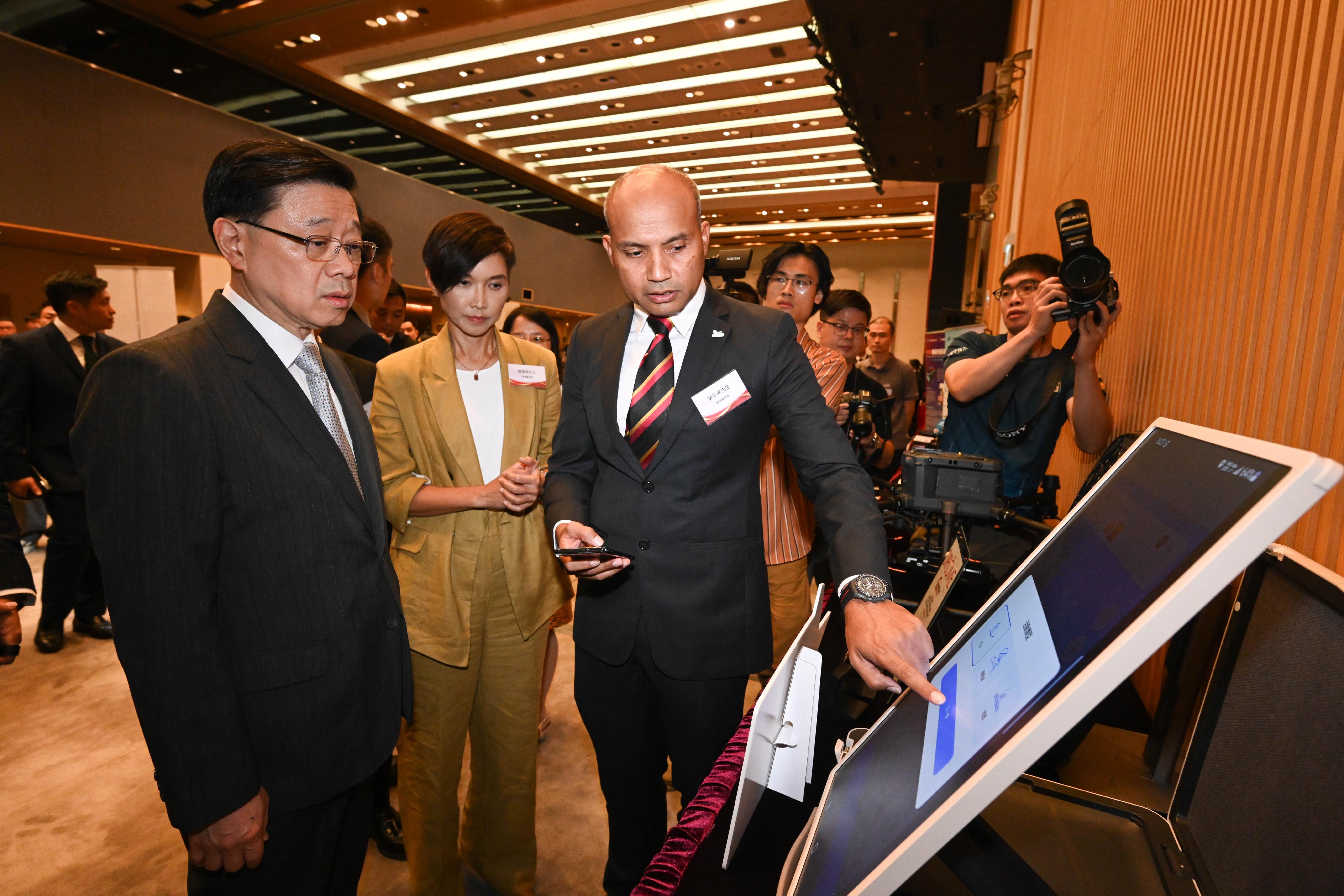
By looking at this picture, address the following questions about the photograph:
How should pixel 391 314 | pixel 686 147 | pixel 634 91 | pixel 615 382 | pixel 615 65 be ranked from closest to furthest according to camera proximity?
pixel 615 382
pixel 391 314
pixel 615 65
pixel 634 91
pixel 686 147

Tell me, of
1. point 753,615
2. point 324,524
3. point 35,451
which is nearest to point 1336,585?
point 753,615

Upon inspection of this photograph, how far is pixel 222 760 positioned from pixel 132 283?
7.03 meters

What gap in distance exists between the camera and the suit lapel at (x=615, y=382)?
1303mm

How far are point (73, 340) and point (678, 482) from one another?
4174mm

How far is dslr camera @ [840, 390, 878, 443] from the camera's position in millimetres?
2557

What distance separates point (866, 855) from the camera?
1.62ft

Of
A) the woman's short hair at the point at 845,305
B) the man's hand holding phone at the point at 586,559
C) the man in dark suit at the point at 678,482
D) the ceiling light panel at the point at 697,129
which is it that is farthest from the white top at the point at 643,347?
the ceiling light panel at the point at 697,129

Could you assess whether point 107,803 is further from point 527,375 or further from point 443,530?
point 527,375

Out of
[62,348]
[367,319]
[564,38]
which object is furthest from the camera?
[564,38]

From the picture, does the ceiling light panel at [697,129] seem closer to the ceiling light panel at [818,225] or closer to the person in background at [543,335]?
the ceiling light panel at [818,225]

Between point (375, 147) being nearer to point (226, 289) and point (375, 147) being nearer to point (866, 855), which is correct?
point (226, 289)

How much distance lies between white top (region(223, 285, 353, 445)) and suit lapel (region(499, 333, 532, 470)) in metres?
0.67

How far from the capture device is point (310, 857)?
3.89ft

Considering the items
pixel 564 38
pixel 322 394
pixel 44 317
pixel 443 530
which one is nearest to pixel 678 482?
pixel 322 394
